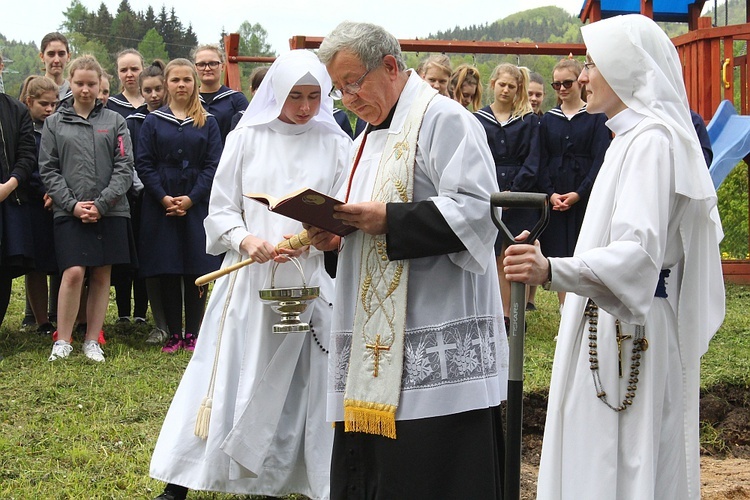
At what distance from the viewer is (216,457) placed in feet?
16.3

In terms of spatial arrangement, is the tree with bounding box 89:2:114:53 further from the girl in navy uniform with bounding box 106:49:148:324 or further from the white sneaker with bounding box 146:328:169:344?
the white sneaker with bounding box 146:328:169:344

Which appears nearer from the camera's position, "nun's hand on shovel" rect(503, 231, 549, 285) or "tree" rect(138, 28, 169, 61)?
"nun's hand on shovel" rect(503, 231, 549, 285)

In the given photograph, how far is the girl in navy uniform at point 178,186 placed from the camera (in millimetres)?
8531

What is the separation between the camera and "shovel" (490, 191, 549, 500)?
10.5 feet

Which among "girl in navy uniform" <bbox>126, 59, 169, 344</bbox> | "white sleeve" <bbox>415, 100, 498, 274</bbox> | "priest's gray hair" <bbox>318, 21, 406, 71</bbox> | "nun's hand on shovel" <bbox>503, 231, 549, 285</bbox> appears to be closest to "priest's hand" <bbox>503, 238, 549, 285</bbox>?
"nun's hand on shovel" <bbox>503, 231, 549, 285</bbox>

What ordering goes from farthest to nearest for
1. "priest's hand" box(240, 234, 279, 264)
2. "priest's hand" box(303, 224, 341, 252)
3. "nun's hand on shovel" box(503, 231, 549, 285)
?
"priest's hand" box(240, 234, 279, 264) < "priest's hand" box(303, 224, 341, 252) < "nun's hand on shovel" box(503, 231, 549, 285)

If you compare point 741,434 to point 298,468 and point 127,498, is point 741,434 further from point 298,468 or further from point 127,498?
point 127,498

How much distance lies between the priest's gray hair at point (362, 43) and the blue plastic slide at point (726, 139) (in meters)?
8.15

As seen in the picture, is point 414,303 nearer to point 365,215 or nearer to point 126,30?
point 365,215

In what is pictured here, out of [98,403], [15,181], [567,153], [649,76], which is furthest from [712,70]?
[649,76]

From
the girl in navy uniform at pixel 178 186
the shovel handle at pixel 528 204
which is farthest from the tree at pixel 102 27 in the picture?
the shovel handle at pixel 528 204

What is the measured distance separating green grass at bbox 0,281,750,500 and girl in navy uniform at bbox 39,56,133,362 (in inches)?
14.1

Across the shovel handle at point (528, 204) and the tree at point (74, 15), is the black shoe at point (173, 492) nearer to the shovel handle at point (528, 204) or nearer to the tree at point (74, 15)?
the shovel handle at point (528, 204)

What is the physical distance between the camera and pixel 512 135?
350 inches
